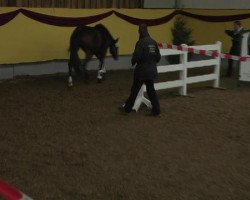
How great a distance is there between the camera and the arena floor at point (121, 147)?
5301mm

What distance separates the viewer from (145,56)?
28.0ft

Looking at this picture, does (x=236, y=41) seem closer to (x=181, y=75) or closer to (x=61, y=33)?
(x=181, y=75)

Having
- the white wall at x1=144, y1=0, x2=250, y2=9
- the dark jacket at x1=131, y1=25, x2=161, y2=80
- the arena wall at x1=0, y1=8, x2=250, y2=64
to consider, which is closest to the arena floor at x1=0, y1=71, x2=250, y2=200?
the dark jacket at x1=131, y1=25, x2=161, y2=80

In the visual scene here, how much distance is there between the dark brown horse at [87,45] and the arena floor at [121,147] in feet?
3.18

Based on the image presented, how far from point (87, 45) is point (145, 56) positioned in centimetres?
390

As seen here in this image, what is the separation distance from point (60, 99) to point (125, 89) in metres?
1.99

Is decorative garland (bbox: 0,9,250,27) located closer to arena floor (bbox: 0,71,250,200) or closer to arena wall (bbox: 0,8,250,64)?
arena wall (bbox: 0,8,250,64)

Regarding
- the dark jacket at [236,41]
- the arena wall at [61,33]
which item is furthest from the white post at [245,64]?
the arena wall at [61,33]

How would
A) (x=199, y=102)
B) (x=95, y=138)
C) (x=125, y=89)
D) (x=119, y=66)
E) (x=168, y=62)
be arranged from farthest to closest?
(x=168, y=62)
(x=119, y=66)
(x=125, y=89)
(x=199, y=102)
(x=95, y=138)

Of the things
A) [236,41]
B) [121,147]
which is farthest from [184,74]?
[121,147]

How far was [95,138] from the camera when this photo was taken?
24.1 feet

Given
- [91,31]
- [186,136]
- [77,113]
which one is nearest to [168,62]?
[91,31]

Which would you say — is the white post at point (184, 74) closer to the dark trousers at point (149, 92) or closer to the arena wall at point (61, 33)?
the dark trousers at point (149, 92)

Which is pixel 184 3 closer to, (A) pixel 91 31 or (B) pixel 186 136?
(A) pixel 91 31
